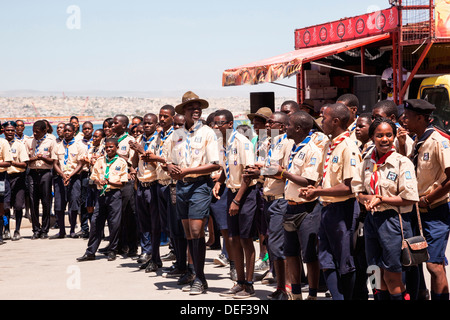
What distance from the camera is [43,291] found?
821 centimetres

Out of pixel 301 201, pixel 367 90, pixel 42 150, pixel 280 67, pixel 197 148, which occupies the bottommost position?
pixel 301 201

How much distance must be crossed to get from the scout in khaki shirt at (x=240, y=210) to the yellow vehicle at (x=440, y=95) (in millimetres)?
8738

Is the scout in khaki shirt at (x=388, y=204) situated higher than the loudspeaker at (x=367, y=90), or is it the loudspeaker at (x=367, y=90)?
the loudspeaker at (x=367, y=90)

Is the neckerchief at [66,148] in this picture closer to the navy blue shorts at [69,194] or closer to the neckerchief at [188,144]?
the navy blue shorts at [69,194]

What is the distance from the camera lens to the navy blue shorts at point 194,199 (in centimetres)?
A: 772

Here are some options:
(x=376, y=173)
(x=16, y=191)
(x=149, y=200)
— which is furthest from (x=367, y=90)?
(x=16, y=191)

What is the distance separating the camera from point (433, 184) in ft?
19.8

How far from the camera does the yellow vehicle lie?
606 inches

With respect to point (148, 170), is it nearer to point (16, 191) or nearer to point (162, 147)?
point (162, 147)

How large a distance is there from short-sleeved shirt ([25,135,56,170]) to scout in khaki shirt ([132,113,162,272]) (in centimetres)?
359

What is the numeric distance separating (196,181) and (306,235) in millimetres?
Answer: 1859

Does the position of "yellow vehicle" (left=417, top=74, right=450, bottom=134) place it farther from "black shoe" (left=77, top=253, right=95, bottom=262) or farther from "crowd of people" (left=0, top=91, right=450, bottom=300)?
"black shoe" (left=77, top=253, right=95, bottom=262)

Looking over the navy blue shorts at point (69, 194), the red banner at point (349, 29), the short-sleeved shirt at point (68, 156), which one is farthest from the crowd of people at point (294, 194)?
the red banner at point (349, 29)

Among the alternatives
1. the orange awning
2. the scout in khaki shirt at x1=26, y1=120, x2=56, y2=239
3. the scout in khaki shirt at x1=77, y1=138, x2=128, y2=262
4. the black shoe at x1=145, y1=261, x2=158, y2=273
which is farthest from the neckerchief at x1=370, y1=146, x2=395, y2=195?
the orange awning
